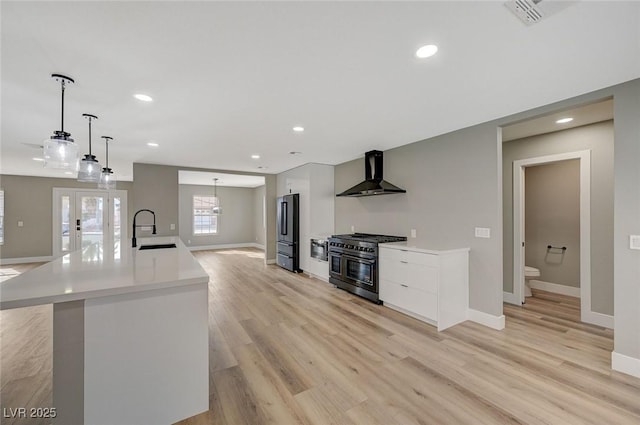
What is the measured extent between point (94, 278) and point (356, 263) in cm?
340

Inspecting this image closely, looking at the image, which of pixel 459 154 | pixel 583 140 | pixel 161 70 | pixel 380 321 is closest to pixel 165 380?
pixel 161 70

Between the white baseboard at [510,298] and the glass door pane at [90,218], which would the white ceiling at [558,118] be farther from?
the glass door pane at [90,218]

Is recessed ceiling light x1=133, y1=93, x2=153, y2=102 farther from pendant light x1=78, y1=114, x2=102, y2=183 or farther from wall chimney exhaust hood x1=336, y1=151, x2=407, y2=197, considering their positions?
wall chimney exhaust hood x1=336, y1=151, x2=407, y2=197

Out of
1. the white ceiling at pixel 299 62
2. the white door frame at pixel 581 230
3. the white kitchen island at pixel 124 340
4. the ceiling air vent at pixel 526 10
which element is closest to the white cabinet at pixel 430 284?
the white door frame at pixel 581 230

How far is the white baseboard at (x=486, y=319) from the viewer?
3148mm

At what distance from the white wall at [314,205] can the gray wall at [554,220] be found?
378 cm

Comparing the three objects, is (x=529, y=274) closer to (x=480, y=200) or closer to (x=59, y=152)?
(x=480, y=200)

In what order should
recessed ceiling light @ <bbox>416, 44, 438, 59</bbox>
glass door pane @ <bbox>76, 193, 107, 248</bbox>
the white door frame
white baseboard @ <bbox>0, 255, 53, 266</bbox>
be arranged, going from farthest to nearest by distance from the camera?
glass door pane @ <bbox>76, 193, 107, 248</bbox>
white baseboard @ <bbox>0, 255, 53, 266</bbox>
the white door frame
recessed ceiling light @ <bbox>416, 44, 438, 59</bbox>

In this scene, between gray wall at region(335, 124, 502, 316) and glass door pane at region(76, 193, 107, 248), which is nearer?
gray wall at region(335, 124, 502, 316)

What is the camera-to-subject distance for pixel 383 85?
2311 mm

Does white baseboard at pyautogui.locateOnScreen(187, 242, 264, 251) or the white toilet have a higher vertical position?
the white toilet

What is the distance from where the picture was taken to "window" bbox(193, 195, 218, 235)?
1005 cm

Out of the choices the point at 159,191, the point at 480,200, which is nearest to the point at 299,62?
the point at 480,200

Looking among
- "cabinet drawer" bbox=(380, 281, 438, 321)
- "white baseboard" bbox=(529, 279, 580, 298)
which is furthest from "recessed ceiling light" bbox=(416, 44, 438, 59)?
"white baseboard" bbox=(529, 279, 580, 298)
